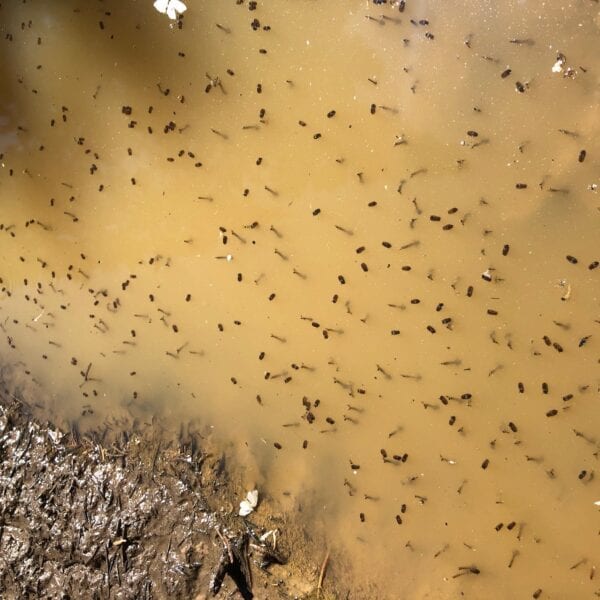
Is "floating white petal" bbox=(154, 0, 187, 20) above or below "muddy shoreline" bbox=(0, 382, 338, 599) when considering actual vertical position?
above

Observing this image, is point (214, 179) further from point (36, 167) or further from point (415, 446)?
point (415, 446)

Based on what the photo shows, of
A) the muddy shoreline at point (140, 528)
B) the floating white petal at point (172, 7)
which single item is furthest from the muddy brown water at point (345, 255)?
the muddy shoreline at point (140, 528)

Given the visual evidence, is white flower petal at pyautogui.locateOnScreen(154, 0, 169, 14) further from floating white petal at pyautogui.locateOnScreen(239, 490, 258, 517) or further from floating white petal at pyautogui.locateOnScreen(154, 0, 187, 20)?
floating white petal at pyautogui.locateOnScreen(239, 490, 258, 517)

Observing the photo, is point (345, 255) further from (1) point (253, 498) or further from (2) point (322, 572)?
(2) point (322, 572)

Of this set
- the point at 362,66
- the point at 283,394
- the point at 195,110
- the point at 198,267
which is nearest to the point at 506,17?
the point at 362,66

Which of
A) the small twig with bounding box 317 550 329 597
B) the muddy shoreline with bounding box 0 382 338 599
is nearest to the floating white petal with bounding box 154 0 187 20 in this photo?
the muddy shoreline with bounding box 0 382 338 599
